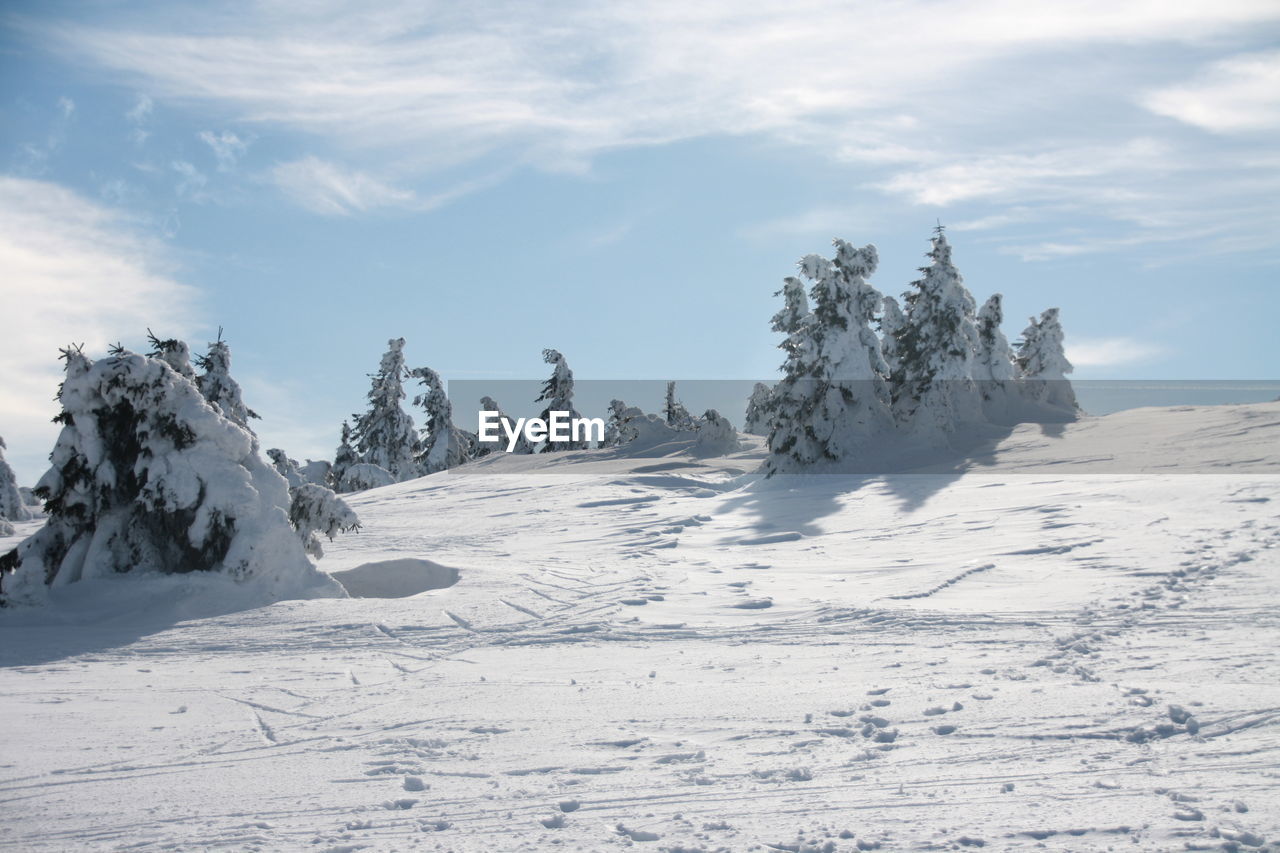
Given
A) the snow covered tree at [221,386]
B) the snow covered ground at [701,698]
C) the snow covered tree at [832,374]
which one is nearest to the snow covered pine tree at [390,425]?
the snow covered tree at [221,386]

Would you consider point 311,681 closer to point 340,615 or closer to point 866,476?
point 340,615

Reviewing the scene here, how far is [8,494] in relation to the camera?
35.2 m

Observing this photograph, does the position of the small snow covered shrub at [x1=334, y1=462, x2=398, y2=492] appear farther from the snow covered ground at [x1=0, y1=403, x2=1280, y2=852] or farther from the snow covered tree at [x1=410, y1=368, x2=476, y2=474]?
the snow covered ground at [x1=0, y1=403, x2=1280, y2=852]

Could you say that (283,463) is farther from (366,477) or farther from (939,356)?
(939,356)

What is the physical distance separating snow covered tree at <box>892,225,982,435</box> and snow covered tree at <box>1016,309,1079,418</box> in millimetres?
6299

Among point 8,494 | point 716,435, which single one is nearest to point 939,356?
point 716,435

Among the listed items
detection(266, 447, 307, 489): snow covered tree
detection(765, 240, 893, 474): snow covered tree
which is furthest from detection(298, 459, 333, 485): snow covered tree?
detection(765, 240, 893, 474): snow covered tree

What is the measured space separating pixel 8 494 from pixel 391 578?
96.2 feet

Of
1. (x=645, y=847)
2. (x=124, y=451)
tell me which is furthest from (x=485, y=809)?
(x=124, y=451)

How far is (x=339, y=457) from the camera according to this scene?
4681 cm

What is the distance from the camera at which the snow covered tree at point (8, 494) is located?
34834 mm

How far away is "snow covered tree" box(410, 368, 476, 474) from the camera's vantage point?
46.2 metres

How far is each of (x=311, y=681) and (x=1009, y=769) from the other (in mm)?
6386

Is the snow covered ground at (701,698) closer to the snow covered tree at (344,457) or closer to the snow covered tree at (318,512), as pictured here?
the snow covered tree at (318,512)
